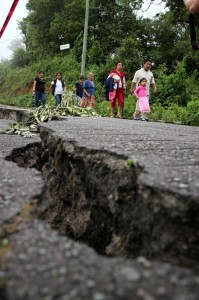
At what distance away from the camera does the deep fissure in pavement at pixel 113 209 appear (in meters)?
1.26

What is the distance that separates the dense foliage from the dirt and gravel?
854cm

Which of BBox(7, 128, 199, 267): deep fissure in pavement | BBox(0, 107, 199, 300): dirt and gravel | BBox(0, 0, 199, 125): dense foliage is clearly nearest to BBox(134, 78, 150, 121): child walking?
BBox(0, 0, 199, 125): dense foliage

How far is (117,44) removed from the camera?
21.6 metres

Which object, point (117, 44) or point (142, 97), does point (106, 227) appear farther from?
point (117, 44)

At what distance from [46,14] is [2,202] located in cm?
2616

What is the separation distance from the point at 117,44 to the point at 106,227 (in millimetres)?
20761

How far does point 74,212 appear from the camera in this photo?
7.86 ft

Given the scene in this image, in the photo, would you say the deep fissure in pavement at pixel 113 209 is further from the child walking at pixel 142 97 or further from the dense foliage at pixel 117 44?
the dense foliage at pixel 117 44

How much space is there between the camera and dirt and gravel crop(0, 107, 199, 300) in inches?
37.6

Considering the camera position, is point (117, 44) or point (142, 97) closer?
point (142, 97)

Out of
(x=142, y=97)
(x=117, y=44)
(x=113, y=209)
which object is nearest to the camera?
(x=113, y=209)

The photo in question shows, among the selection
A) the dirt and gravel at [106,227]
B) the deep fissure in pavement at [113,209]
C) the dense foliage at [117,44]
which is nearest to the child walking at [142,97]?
the dense foliage at [117,44]

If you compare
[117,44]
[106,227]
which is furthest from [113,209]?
[117,44]

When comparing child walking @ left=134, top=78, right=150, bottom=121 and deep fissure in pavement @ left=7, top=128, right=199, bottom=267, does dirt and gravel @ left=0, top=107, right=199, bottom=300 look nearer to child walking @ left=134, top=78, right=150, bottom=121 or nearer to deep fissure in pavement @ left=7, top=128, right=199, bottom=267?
deep fissure in pavement @ left=7, top=128, right=199, bottom=267
